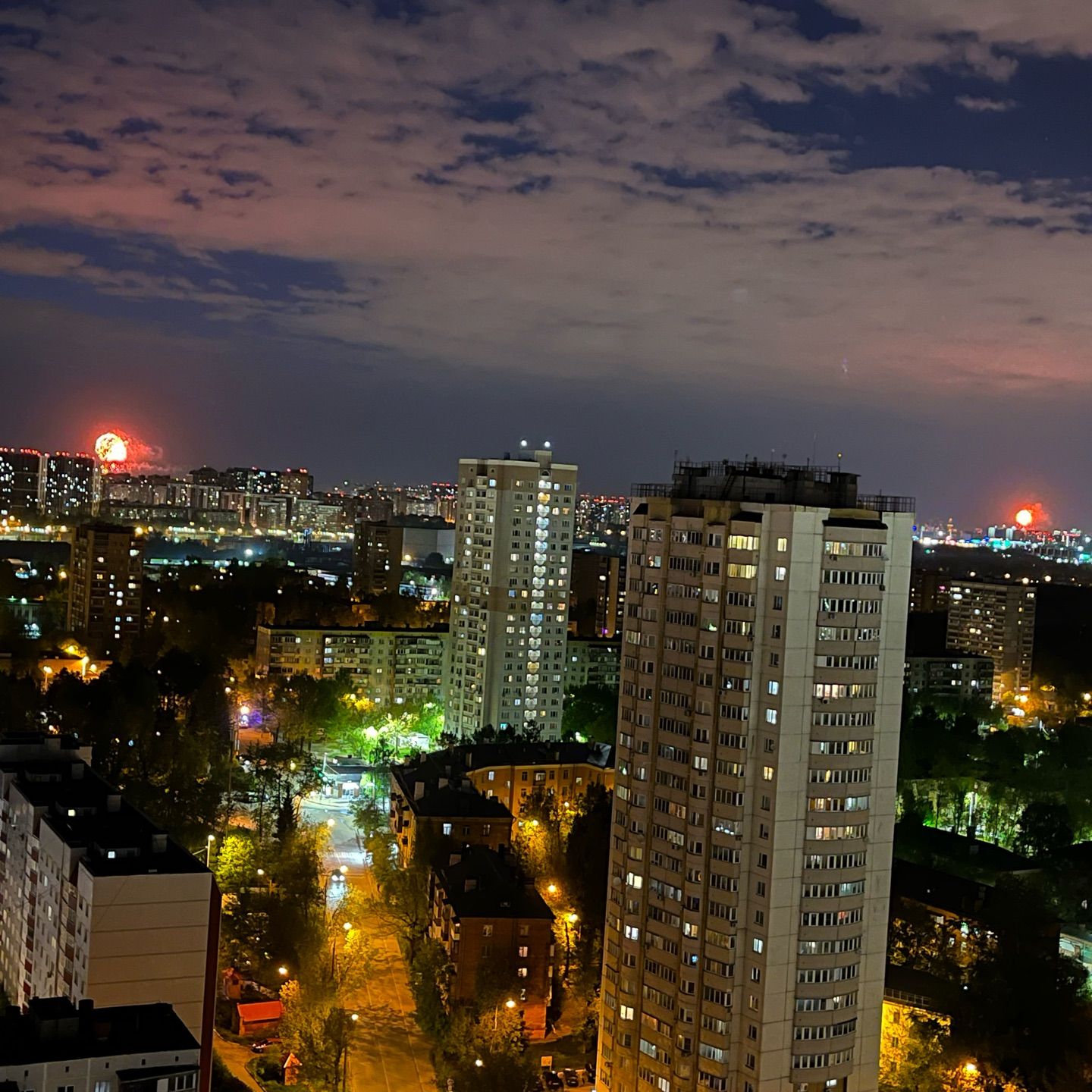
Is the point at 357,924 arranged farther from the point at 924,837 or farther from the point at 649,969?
the point at 924,837

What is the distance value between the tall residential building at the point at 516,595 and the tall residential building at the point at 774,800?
12566 mm

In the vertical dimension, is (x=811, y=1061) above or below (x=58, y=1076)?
below

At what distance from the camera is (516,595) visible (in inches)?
913

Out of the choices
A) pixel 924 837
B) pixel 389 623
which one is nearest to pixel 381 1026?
pixel 924 837

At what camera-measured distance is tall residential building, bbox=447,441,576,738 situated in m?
23.1

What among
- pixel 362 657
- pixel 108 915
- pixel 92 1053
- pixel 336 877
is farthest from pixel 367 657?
pixel 92 1053

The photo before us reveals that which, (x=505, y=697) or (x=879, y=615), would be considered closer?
(x=879, y=615)

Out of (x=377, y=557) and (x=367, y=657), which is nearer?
(x=367, y=657)

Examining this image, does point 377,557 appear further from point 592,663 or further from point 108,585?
point 592,663

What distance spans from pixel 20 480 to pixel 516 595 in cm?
4695

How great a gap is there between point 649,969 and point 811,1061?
142cm

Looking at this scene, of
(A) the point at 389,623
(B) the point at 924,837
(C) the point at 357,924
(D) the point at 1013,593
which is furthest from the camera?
(D) the point at 1013,593

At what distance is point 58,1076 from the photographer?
21.2 feet

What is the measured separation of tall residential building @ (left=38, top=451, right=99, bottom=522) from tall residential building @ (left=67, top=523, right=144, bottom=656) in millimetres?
34920
